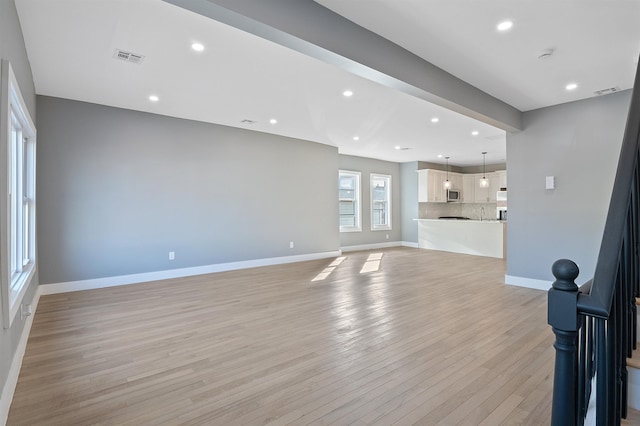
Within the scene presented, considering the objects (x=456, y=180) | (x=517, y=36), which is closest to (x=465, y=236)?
(x=456, y=180)

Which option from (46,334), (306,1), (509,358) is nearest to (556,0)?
(306,1)

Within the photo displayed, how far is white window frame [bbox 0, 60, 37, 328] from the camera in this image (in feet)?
6.40

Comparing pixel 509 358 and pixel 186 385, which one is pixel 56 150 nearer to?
pixel 186 385

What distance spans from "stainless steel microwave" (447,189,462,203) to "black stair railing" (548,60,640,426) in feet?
32.2

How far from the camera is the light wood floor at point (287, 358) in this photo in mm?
1912

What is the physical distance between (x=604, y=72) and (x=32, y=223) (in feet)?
21.5

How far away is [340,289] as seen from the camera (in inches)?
188

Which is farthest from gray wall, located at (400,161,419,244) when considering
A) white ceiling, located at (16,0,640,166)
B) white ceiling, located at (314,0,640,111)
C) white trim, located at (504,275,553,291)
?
white ceiling, located at (314,0,640,111)

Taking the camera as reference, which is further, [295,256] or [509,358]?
[295,256]

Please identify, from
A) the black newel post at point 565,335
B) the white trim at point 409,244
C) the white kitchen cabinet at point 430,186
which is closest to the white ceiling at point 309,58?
the black newel post at point 565,335

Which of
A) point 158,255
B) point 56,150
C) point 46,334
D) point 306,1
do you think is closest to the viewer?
point 306,1

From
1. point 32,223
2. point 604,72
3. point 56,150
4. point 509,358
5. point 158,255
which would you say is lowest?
point 509,358

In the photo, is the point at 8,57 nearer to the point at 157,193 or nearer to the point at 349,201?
the point at 157,193

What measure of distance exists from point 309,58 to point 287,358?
2.85 m
